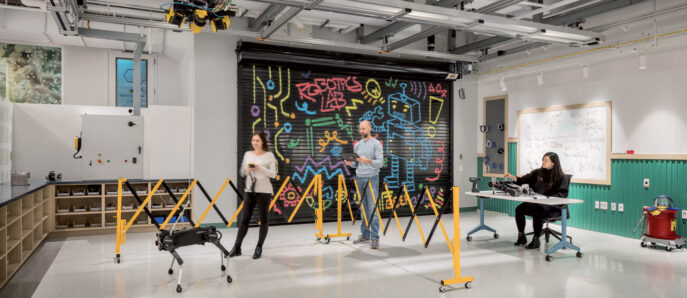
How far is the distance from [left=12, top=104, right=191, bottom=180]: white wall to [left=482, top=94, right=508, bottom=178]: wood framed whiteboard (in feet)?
18.6

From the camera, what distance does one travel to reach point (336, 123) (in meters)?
8.11

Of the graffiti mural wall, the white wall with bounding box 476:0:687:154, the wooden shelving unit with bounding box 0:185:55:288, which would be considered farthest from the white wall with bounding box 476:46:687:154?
the wooden shelving unit with bounding box 0:185:55:288

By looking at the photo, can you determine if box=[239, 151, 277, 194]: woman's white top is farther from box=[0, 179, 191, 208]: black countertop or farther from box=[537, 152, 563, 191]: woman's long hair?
box=[537, 152, 563, 191]: woman's long hair

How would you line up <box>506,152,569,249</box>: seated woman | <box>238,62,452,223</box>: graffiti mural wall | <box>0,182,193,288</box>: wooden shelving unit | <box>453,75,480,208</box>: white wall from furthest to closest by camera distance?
1. <box>453,75,480,208</box>: white wall
2. <box>238,62,452,223</box>: graffiti mural wall
3. <box>506,152,569,249</box>: seated woman
4. <box>0,182,193,288</box>: wooden shelving unit

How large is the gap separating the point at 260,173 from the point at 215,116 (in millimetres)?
2573

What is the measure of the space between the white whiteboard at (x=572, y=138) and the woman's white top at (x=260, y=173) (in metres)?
5.04

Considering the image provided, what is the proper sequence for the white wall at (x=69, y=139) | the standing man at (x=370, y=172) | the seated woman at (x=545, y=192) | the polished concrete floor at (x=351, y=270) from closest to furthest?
the polished concrete floor at (x=351, y=270)
the standing man at (x=370, y=172)
the seated woman at (x=545, y=192)
the white wall at (x=69, y=139)

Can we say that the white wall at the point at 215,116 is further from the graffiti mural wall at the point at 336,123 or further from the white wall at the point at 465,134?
the white wall at the point at 465,134

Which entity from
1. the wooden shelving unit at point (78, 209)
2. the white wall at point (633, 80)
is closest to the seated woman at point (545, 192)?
the white wall at point (633, 80)

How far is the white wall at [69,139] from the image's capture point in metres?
6.87

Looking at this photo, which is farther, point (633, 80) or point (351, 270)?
point (633, 80)

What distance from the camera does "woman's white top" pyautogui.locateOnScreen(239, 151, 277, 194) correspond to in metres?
5.09

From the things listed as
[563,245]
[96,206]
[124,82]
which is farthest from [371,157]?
[124,82]

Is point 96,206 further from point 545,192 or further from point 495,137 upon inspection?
point 495,137
